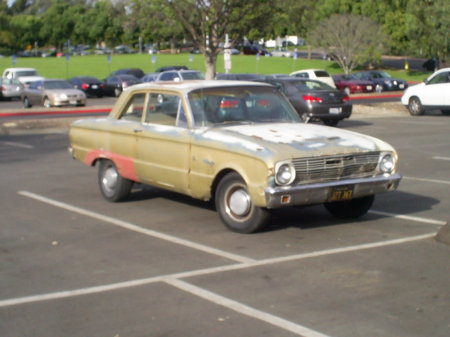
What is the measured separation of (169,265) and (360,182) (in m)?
2.44

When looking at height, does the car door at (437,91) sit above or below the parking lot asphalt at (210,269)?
above

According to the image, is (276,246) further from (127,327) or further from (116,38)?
(116,38)

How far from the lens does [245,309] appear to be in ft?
19.4

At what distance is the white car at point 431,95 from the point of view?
1024 inches

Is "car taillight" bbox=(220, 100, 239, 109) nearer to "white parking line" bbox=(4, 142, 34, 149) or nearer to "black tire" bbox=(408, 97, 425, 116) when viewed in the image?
"white parking line" bbox=(4, 142, 34, 149)

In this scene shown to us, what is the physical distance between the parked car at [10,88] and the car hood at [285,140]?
38.0 metres

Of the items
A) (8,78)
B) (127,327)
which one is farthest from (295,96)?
(8,78)

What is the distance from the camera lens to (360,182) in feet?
27.7

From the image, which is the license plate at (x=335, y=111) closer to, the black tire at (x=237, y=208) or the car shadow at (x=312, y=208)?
the car shadow at (x=312, y=208)

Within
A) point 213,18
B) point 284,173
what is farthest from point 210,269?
point 213,18

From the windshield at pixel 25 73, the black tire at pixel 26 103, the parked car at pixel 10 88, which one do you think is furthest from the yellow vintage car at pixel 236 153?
the windshield at pixel 25 73

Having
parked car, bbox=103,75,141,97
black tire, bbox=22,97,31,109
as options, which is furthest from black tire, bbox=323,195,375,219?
parked car, bbox=103,75,141,97

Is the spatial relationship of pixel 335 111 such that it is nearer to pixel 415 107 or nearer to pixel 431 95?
pixel 431 95

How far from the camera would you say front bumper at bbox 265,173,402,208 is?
7930 millimetres
